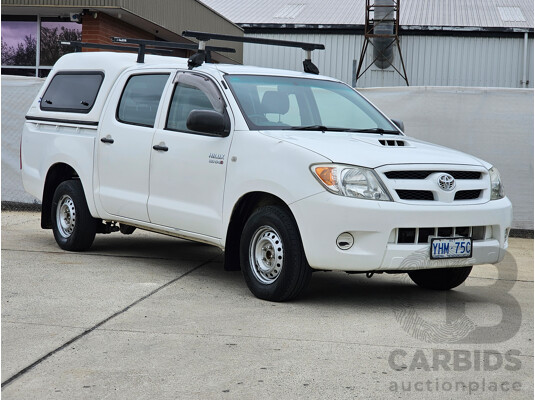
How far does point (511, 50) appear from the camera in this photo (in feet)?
98.1

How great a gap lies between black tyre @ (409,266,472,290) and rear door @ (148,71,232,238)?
186 cm

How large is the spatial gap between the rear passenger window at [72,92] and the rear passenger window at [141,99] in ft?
1.69

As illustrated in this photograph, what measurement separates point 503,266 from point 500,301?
2.19m

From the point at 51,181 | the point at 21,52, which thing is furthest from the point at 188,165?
the point at 21,52

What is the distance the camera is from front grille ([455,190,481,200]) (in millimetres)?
6715

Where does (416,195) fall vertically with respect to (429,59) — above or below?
below

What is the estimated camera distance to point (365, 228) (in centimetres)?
625

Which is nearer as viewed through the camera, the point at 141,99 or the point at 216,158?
the point at 216,158

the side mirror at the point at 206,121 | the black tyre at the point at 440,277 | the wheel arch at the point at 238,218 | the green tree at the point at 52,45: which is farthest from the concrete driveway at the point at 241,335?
the green tree at the point at 52,45

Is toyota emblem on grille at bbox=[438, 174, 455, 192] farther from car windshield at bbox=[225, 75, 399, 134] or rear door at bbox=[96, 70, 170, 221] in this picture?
rear door at bbox=[96, 70, 170, 221]

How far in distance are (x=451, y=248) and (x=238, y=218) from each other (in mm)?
1730

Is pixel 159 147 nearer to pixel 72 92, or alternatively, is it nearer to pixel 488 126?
pixel 72 92

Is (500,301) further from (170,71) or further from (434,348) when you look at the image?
(170,71)

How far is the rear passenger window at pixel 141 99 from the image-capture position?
8.07 meters
